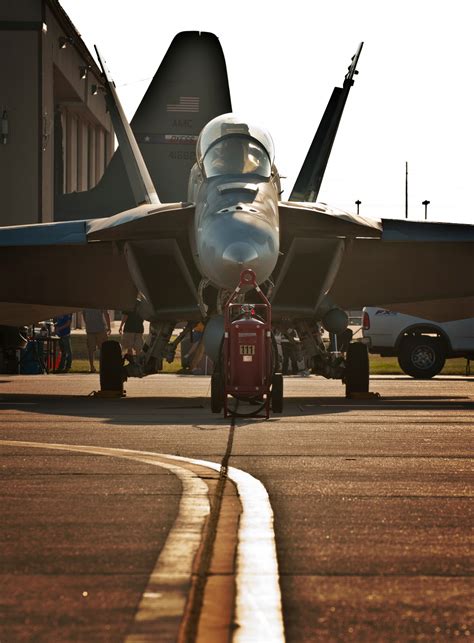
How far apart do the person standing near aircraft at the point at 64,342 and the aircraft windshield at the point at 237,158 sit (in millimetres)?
13369

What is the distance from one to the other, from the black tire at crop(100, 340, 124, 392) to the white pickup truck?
31.9 ft

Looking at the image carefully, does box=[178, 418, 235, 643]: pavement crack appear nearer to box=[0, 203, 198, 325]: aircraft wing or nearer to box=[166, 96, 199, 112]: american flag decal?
box=[0, 203, 198, 325]: aircraft wing

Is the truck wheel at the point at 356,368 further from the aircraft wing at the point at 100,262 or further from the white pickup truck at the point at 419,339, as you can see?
the white pickup truck at the point at 419,339

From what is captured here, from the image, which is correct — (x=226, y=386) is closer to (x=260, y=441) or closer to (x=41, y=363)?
(x=260, y=441)

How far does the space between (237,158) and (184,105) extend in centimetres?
1740

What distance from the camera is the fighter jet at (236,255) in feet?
49.5

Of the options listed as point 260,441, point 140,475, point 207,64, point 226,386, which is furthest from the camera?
point 207,64

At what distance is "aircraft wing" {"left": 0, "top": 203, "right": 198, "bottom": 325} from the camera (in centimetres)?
1667

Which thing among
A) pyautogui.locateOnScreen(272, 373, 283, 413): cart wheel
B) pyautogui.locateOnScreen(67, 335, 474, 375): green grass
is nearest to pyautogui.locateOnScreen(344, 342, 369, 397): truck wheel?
pyautogui.locateOnScreen(272, 373, 283, 413): cart wheel

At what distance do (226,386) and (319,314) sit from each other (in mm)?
3579

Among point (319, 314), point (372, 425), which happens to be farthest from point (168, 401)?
point (372, 425)

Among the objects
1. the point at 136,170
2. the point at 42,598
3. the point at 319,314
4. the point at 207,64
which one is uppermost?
the point at 207,64

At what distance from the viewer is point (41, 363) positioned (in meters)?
28.3

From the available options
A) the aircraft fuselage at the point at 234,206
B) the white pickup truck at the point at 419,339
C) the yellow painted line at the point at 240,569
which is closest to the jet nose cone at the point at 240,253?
the aircraft fuselage at the point at 234,206
